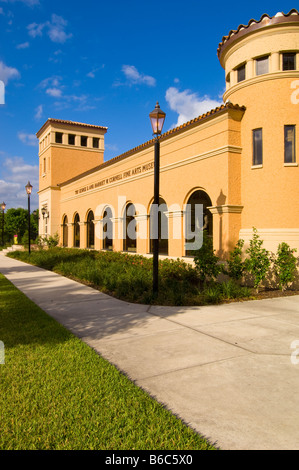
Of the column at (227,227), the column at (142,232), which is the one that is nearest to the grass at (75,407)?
the column at (227,227)

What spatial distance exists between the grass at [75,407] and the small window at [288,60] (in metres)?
11.7

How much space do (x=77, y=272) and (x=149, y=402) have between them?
429 inches

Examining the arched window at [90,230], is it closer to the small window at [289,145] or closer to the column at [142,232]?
the column at [142,232]

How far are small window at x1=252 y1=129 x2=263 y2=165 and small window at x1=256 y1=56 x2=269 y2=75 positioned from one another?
2.24 meters

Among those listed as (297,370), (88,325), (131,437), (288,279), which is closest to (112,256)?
(288,279)

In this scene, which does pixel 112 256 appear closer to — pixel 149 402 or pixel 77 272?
pixel 77 272

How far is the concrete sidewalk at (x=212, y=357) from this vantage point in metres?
3.17

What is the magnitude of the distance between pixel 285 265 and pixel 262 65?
7.31m

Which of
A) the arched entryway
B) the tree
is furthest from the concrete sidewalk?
the tree

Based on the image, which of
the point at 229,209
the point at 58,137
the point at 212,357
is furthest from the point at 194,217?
the point at 58,137

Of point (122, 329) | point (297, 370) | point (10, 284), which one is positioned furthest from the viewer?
point (10, 284)

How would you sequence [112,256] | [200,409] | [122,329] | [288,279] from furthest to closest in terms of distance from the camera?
[112,256] < [288,279] < [122,329] < [200,409]

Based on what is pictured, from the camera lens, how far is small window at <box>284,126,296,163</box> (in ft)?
37.6

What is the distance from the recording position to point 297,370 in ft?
14.4
